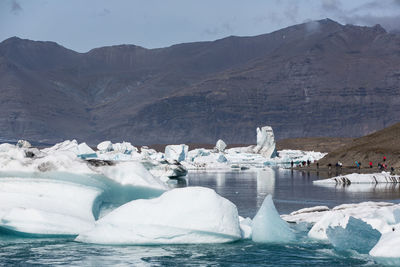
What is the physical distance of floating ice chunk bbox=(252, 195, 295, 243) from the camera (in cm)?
1616

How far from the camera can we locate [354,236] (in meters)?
14.9

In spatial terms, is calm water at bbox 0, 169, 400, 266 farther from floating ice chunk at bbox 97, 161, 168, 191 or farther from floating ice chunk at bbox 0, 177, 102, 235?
floating ice chunk at bbox 97, 161, 168, 191

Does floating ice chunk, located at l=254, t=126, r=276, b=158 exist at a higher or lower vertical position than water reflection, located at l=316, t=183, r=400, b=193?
higher

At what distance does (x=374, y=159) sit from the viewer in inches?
2372

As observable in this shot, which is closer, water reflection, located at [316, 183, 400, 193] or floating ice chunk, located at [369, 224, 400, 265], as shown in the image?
floating ice chunk, located at [369, 224, 400, 265]

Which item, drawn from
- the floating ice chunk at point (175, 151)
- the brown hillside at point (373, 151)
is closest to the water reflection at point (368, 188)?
the brown hillside at point (373, 151)

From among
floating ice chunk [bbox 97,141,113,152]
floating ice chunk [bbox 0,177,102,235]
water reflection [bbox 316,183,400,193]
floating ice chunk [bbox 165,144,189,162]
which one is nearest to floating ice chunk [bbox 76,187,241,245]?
floating ice chunk [bbox 0,177,102,235]

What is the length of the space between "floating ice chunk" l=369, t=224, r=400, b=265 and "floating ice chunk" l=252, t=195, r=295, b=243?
3.33 m

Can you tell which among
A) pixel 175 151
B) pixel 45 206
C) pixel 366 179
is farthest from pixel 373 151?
pixel 45 206

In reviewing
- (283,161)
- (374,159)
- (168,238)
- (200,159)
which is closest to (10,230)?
(168,238)

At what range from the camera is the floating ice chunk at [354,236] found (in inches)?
583

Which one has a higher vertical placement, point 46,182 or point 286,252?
point 46,182

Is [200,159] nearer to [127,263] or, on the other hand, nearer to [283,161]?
[283,161]

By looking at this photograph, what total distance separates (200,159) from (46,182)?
233ft
